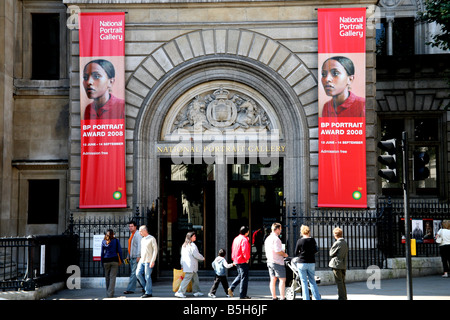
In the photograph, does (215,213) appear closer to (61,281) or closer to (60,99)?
(61,281)

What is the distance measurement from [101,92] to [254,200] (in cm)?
631

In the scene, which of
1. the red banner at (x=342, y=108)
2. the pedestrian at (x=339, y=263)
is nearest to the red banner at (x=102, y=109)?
the red banner at (x=342, y=108)

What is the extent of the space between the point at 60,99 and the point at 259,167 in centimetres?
778

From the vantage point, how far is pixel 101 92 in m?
20.0

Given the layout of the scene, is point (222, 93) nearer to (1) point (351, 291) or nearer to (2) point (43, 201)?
(2) point (43, 201)

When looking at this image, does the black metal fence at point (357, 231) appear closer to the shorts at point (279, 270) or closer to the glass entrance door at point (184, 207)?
the glass entrance door at point (184, 207)

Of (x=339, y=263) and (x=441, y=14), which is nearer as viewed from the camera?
(x=339, y=263)

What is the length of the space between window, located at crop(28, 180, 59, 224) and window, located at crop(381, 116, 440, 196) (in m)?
13.1

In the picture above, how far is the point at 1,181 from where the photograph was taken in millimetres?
21000

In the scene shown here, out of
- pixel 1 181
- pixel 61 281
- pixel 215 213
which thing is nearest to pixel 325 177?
pixel 215 213

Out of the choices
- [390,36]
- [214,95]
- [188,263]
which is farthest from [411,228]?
[390,36]

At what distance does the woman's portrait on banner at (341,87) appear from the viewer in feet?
64.0

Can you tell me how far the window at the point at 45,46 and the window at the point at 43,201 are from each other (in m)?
4.00

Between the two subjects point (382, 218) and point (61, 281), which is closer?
point (61, 281)
